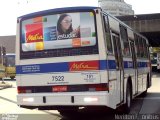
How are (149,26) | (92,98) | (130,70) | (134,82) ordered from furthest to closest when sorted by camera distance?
1. (149,26)
2. (134,82)
3. (130,70)
4. (92,98)

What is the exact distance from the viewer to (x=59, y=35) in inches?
401

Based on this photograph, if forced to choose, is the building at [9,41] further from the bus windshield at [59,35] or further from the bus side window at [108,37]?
the bus side window at [108,37]

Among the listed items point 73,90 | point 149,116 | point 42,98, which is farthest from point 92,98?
point 149,116

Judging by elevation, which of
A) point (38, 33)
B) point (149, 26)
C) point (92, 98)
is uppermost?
point (149, 26)

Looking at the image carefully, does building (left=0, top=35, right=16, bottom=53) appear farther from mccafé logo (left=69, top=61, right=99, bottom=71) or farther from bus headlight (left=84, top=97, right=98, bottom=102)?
bus headlight (left=84, top=97, right=98, bottom=102)

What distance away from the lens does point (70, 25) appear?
1007cm

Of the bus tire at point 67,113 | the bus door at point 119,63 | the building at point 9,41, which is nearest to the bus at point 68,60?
the bus door at point 119,63

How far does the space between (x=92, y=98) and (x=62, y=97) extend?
0.81 meters

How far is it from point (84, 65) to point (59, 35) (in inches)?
41.1

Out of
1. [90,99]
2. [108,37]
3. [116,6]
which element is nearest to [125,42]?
[108,37]

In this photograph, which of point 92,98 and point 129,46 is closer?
point 92,98

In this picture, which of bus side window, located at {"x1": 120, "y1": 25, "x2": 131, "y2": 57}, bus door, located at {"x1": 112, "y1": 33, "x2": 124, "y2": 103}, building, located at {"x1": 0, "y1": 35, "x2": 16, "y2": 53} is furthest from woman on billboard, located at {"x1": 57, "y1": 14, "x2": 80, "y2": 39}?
building, located at {"x1": 0, "y1": 35, "x2": 16, "y2": 53}

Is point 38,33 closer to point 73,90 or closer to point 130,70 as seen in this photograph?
point 73,90

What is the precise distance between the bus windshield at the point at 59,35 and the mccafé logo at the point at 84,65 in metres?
0.25
